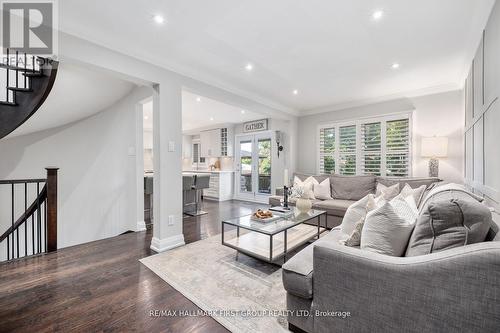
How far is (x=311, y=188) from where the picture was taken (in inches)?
169

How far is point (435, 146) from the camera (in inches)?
139

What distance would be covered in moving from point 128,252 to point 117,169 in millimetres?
1781

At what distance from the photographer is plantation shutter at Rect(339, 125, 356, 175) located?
4691mm

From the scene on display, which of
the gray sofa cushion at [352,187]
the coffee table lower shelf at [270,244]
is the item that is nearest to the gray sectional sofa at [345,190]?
the gray sofa cushion at [352,187]

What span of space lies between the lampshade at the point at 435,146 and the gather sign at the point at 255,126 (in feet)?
12.0

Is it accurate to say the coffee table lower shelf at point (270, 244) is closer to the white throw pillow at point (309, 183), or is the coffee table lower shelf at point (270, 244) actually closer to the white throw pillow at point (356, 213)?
the white throw pillow at point (356, 213)

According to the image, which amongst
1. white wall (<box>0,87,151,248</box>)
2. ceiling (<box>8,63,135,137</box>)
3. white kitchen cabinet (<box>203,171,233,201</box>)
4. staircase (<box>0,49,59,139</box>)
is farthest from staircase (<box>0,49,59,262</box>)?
white kitchen cabinet (<box>203,171,233,201</box>)

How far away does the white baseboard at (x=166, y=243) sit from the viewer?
9.23ft

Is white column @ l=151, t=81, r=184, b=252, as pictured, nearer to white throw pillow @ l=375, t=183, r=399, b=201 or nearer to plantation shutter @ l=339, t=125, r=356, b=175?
white throw pillow @ l=375, t=183, r=399, b=201

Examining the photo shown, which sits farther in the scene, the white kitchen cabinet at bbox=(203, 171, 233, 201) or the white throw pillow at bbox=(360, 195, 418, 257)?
the white kitchen cabinet at bbox=(203, 171, 233, 201)

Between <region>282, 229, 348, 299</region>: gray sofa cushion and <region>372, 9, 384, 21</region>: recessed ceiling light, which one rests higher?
<region>372, 9, 384, 21</region>: recessed ceiling light

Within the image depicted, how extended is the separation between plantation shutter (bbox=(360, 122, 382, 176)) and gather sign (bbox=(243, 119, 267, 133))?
2.58 metres

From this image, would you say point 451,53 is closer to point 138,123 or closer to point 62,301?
point 138,123

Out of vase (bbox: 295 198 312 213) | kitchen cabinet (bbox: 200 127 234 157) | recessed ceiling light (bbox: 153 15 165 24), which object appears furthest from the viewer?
kitchen cabinet (bbox: 200 127 234 157)
